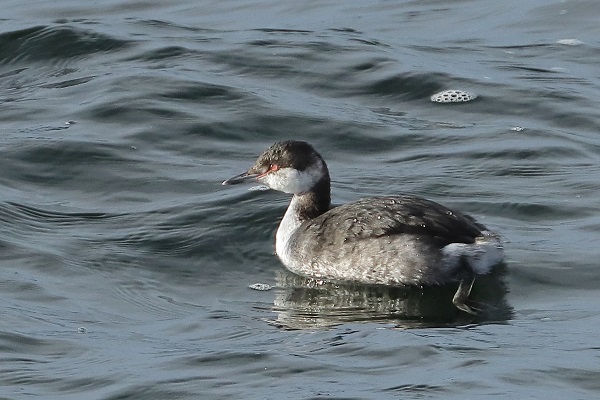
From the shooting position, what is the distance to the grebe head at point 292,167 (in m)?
8.70

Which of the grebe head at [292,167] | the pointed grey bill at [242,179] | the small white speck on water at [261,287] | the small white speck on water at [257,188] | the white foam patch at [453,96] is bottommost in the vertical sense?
the small white speck on water at [261,287]

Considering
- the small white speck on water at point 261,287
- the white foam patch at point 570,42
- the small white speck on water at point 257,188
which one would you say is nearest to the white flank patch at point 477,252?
the small white speck on water at point 261,287

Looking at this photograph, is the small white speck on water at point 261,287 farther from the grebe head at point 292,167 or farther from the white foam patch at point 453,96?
the white foam patch at point 453,96

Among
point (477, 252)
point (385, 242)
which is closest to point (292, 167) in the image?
point (385, 242)

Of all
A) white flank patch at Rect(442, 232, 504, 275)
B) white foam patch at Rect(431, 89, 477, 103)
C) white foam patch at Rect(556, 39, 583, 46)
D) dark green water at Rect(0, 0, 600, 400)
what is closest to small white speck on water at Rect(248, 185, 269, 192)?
dark green water at Rect(0, 0, 600, 400)

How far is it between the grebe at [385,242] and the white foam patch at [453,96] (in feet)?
11.9

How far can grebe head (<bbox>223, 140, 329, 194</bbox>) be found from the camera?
8.70m

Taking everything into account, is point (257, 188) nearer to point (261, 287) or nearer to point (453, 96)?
point (261, 287)

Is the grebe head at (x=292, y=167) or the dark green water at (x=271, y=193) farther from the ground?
the grebe head at (x=292, y=167)

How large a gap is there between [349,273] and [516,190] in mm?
2047

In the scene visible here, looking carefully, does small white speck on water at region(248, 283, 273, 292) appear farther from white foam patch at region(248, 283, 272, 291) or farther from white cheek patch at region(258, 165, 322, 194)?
white cheek patch at region(258, 165, 322, 194)

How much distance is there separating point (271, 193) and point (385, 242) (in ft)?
6.95

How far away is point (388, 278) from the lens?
7.93m

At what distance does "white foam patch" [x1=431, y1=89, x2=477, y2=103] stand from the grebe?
143 inches
